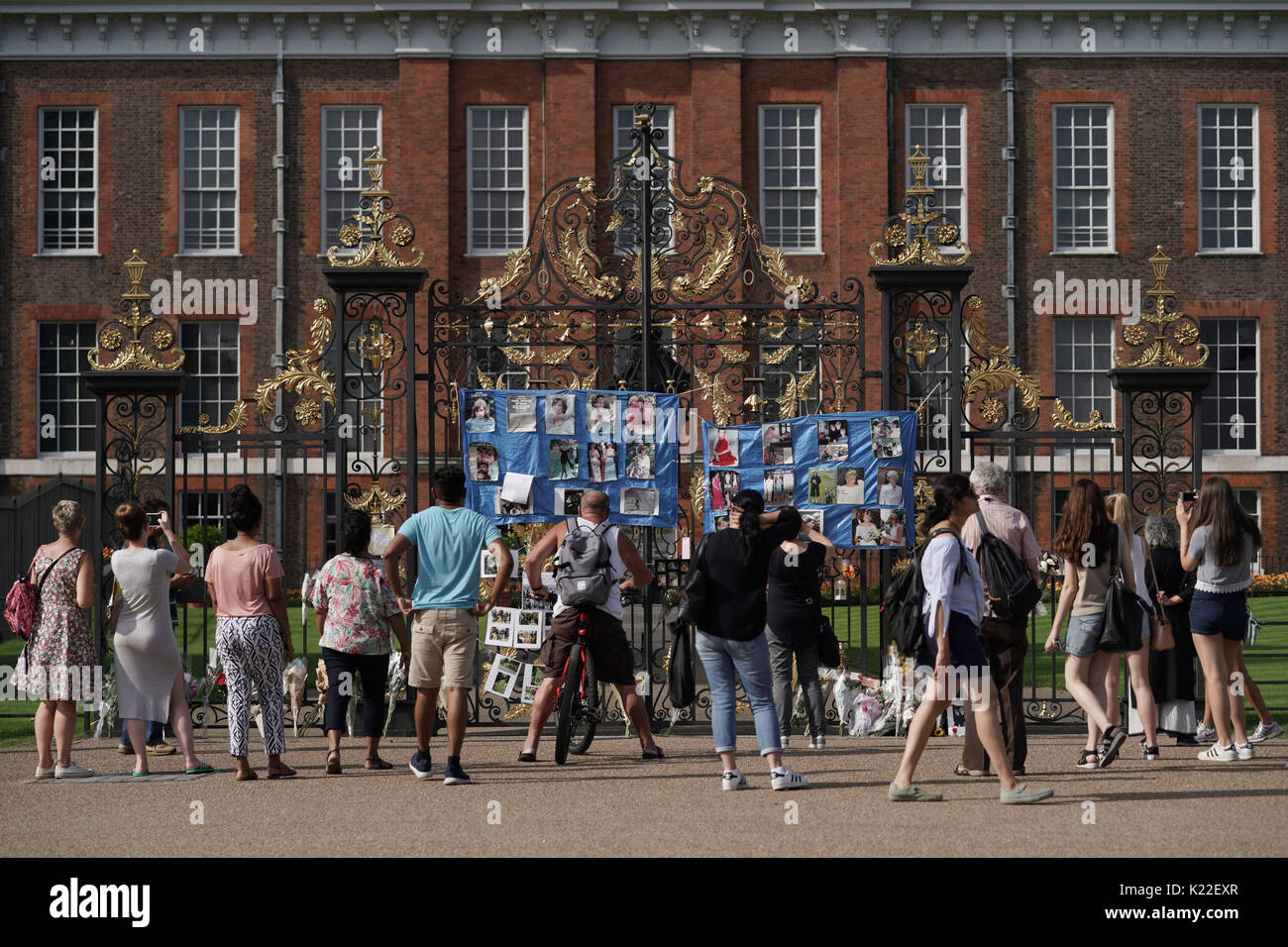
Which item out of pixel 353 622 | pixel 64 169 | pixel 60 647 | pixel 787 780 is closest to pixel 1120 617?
pixel 787 780

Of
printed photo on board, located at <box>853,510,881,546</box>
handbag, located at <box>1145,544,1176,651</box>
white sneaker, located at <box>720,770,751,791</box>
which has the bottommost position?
white sneaker, located at <box>720,770,751,791</box>

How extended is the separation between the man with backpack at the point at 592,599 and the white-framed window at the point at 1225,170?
23.4 meters

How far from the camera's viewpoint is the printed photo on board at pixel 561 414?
12.8 meters

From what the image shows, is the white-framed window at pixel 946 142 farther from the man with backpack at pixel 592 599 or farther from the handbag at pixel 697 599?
the handbag at pixel 697 599

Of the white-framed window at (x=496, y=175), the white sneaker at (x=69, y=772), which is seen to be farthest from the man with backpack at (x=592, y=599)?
the white-framed window at (x=496, y=175)

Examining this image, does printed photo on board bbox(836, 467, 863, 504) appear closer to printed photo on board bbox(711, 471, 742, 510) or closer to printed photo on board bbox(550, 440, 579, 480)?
printed photo on board bbox(711, 471, 742, 510)

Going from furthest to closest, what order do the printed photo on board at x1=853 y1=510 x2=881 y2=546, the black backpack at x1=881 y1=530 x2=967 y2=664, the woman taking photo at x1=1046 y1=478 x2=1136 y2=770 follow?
the printed photo on board at x1=853 y1=510 x2=881 y2=546 < the woman taking photo at x1=1046 y1=478 x2=1136 y2=770 < the black backpack at x1=881 y1=530 x2=967 y2=664

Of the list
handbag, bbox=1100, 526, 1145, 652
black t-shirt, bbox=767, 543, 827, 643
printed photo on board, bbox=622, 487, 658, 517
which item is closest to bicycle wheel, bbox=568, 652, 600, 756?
black t-shirt, bbox=767, 543, 827, 643

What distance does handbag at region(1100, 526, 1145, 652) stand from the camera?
34.7 ft

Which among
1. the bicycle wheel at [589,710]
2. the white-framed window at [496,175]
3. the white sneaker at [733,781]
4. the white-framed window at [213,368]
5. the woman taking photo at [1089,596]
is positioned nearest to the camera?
the white sneaker at [733,781]

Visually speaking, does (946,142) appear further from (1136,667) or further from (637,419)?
(1136,667)

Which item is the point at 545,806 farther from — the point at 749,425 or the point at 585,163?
the point at 585,163

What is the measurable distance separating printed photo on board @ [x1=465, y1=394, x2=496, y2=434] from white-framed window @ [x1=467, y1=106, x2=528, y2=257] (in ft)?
60.1

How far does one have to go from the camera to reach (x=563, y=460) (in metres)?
12.8
